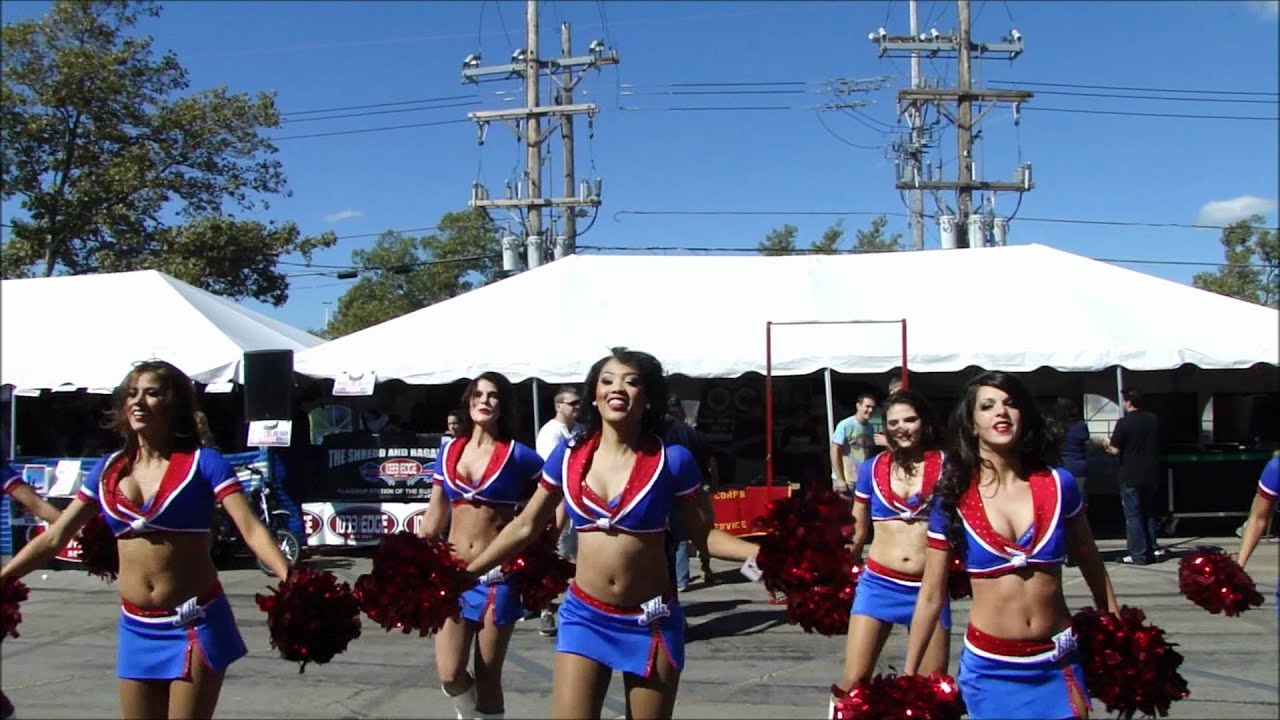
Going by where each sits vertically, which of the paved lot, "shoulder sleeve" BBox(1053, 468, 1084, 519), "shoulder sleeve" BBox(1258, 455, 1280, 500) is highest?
"shoulder sleeve" BBox(1053, 468, 1084, 519)

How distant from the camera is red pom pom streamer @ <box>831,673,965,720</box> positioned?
3.48 meters

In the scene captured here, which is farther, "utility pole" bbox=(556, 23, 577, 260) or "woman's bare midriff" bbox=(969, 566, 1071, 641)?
"utility pole" bbox=(556, 23, 577, 260)

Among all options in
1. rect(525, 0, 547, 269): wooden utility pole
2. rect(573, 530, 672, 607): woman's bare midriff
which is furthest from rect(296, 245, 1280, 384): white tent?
rect(525, 0, 547, 269): wooden utility pole

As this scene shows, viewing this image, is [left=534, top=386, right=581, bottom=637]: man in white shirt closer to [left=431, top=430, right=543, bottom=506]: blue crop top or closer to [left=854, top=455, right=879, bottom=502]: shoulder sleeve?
[left=431, top=430, right=543, bottom=506]: blue crop top

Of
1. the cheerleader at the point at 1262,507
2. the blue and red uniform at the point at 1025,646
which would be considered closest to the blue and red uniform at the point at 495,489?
the blue and red uniform at the point at 1025,646

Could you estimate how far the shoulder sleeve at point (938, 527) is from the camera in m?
3.63

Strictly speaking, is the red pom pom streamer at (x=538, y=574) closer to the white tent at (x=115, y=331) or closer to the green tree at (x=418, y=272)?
the white tent at (x=115, y=331)

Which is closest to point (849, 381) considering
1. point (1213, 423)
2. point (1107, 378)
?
point (1107, 378)

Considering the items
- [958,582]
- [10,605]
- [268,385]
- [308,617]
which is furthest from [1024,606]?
[268,385]

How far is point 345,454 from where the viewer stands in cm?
1302

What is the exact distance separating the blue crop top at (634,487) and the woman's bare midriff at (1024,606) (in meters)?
1.09

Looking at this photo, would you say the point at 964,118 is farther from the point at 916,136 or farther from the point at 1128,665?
the point at 1128,665

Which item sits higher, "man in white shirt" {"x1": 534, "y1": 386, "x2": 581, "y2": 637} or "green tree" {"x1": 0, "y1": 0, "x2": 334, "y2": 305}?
"green tree" {"x1": 0, "y1": 0, "x2": 334, "y2": 305}

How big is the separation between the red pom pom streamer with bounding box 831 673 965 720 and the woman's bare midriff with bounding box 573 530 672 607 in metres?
0.77
